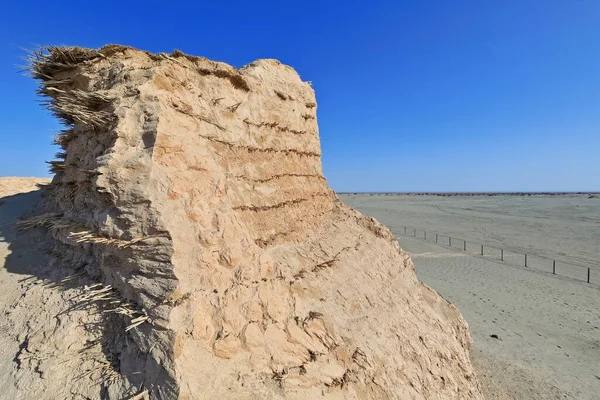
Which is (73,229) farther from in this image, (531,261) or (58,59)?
(531,261)

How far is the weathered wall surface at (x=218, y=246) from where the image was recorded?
3.60 metres

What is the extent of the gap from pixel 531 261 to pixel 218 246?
21871 millimetres

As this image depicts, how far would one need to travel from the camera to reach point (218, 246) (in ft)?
13.5

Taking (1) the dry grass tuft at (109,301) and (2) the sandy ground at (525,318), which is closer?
(1) the dry grass tuft at (109,301)

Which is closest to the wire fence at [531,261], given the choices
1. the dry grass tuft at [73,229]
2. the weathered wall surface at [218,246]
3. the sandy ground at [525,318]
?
the sandy ground at [525,318]

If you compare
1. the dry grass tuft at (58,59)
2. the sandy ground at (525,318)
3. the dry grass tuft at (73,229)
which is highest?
the dry grass tuft at (58,59)

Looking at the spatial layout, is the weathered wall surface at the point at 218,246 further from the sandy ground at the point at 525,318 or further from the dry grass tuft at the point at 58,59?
the sandy ground at the point at 525,318

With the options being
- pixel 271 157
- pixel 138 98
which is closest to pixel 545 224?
pixel 271 157

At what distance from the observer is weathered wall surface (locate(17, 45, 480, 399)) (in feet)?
11.8

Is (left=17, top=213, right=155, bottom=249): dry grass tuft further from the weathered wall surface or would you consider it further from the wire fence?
the wire fence

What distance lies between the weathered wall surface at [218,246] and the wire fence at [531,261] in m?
15.0

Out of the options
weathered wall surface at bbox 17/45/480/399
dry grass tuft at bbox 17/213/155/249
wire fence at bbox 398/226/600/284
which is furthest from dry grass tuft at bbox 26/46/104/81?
wire fence at bbox 398/226/600/284

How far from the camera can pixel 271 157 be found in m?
5.98

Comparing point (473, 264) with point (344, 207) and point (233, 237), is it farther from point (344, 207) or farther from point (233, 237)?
point (233, 237)
